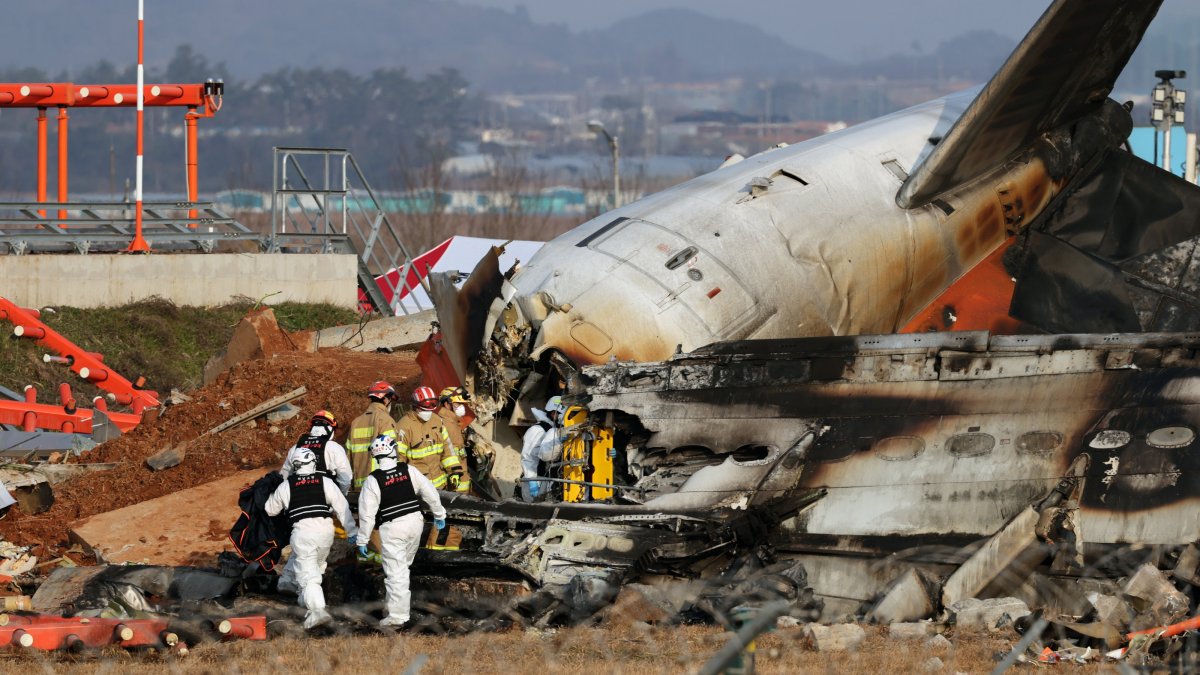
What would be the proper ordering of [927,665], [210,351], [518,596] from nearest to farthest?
[927,665] < [518,596] < [210,351]

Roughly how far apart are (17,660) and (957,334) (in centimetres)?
868

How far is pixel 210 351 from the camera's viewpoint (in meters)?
29.0

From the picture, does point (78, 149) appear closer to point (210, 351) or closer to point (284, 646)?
point (210, 351)

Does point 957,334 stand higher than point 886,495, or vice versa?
point 957,334

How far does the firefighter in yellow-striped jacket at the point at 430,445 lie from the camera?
Answer: 15.6m

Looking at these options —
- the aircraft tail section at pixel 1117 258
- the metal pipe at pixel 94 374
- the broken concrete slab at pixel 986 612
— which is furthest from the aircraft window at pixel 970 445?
the metal pipe at pixel 94 374

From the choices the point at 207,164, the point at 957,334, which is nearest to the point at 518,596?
the point at 957,334

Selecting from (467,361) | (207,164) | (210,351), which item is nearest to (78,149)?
(207,164)

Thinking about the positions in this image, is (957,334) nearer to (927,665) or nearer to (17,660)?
(927,665)

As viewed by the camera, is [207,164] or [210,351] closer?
[210,351]

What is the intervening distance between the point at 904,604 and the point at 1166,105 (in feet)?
64.0

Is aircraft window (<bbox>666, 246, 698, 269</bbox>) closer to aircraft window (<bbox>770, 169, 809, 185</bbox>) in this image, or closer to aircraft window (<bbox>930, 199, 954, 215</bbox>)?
aircraft window (<bbox>770, 169, 809, 185</bbox>)

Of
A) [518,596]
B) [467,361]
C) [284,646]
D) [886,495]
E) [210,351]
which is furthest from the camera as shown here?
[210,351]

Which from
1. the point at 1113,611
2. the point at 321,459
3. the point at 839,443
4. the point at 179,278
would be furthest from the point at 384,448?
the point at 179,278
